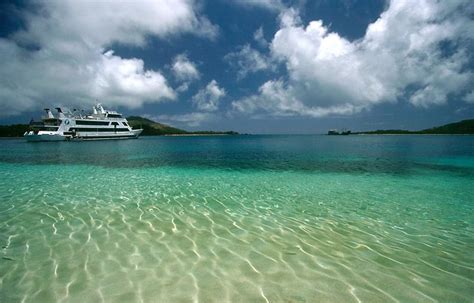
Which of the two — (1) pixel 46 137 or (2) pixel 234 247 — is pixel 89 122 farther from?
(2) pixel 234 247

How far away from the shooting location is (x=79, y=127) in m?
78.4

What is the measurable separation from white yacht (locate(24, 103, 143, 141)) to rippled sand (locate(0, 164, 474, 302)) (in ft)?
250

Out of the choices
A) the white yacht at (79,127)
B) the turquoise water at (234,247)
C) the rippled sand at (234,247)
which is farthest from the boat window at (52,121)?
the rippled sand at (234,247)

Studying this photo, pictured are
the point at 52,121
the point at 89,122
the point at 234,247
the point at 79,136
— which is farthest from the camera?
the point at 89,122

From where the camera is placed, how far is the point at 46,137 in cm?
7212

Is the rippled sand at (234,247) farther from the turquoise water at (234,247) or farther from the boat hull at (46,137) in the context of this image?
the boat hull at (46,137)

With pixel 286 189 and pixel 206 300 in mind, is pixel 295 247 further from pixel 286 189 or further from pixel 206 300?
pixel 286 189

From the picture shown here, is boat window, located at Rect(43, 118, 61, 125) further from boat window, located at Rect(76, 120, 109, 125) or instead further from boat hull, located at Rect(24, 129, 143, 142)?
boat window, located at Rect(76, 120, 109, 125)

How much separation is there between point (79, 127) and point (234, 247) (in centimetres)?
8824

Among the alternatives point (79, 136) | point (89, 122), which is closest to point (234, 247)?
point (79, 136)

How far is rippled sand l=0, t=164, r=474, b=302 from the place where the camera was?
3986 millimetres

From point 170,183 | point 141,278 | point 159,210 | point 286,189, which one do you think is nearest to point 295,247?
point 141,278

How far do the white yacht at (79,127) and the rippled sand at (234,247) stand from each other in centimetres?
7629

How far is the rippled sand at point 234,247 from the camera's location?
3.99m
